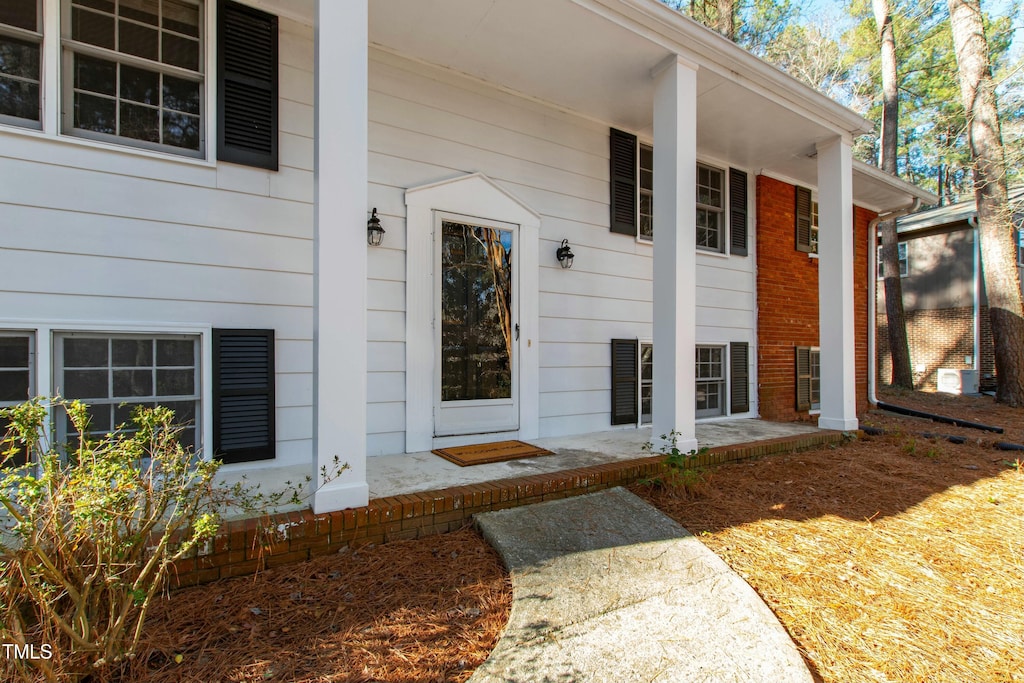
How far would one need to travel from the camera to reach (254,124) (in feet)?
10.7

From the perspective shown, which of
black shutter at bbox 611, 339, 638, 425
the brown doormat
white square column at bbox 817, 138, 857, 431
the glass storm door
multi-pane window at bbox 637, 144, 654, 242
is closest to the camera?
the brown doormat

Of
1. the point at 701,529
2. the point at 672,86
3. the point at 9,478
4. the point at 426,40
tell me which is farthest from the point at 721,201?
the point at 9,478

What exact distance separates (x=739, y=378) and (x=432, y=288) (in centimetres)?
403

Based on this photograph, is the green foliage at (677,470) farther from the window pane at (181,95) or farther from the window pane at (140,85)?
the window pane at (140,85)

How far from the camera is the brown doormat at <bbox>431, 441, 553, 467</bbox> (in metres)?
3.52

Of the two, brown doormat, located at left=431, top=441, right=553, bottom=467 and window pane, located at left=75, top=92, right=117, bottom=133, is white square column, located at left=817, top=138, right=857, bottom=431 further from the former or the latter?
window pane, located at left=75, top=92, right=117, bottom=133

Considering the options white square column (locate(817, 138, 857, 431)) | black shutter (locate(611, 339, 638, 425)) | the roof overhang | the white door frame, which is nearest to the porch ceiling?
the roof overhang

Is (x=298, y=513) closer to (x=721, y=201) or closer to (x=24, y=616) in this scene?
(x=24, y=616)

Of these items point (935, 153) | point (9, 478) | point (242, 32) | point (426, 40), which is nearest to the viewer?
point (9, 478)

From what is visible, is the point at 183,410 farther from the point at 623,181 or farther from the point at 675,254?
the point at 623,181

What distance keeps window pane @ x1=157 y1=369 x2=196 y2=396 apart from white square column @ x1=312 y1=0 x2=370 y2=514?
129 centimetres

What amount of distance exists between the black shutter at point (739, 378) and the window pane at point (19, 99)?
6332 mm

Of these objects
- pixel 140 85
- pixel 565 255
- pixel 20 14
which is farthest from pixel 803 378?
pixel 20 14

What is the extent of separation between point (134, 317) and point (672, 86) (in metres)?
4.07
